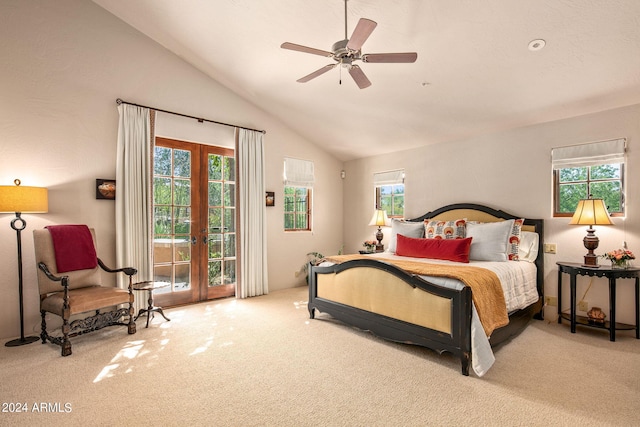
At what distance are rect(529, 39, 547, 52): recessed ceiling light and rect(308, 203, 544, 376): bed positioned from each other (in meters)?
1.88

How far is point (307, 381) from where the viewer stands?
2424 millimetres

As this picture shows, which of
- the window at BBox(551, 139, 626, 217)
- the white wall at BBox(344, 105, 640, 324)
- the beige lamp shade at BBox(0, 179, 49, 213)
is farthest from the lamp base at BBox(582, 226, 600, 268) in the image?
the beige lamp shade at BBox(0, 179, 49, 213)

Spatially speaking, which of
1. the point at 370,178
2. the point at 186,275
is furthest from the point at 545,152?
the point at 186,275

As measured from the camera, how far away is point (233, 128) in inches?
195

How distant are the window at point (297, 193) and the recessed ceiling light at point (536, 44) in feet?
12.0

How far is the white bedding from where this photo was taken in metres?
2.50

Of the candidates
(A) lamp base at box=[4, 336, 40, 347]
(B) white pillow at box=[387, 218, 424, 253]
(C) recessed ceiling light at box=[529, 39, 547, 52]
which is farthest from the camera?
(B) white pillow at box=[387, 218, 424, 253]

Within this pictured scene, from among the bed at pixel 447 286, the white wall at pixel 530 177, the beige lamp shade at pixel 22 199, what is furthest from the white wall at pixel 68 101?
the white wall at pixel 530 177

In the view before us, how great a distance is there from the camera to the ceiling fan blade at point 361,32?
2058 mm

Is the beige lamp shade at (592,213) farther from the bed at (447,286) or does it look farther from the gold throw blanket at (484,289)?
the gold throw blanket at (484,289)

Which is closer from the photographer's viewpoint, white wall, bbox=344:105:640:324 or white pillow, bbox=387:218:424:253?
white wall, bbox=344:105:640:324

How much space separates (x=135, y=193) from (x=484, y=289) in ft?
12.9

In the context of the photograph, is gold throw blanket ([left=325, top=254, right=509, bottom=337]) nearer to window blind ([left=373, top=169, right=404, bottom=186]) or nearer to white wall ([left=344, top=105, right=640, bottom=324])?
white wall ([left=344, top=105, right=640, bottom=324])

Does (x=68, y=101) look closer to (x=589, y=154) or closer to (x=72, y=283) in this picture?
(x=72, y=283)
